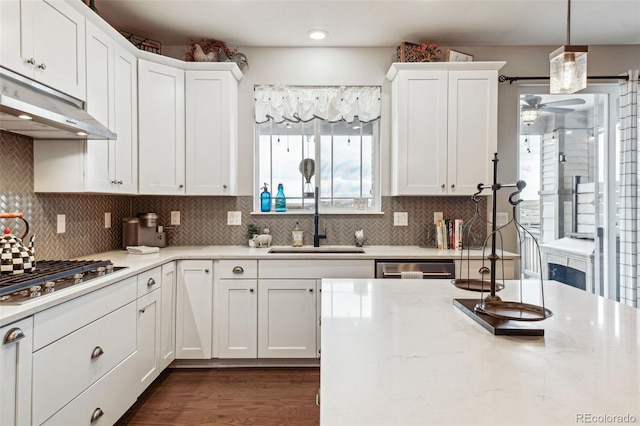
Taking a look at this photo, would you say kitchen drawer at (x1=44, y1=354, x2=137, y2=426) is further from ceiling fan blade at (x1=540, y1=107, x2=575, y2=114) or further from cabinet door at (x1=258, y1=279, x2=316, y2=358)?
ceiling fan blade at (x1=540, y1=107, x2=575, y2=114)

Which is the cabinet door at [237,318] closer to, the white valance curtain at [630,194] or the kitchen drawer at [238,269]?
the kitchen drawer at [238,269]

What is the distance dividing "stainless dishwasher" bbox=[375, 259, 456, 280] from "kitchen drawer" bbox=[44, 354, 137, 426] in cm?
178

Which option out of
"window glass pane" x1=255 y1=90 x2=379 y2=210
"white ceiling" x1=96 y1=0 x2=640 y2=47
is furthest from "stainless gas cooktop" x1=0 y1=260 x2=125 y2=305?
"white ceiling" x1=96 y1=0 x2=640 y2=47

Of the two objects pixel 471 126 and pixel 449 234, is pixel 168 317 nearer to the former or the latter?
pixel 449 234

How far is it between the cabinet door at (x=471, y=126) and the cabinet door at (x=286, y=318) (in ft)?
5.04

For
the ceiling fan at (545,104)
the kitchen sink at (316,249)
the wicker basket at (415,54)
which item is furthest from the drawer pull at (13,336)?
the ceiling fan at (545,104)

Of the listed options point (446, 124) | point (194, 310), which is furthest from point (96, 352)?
point (446, 124)

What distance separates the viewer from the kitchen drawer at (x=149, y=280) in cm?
241

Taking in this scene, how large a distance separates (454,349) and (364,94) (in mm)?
2903

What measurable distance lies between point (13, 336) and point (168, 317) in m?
1.50

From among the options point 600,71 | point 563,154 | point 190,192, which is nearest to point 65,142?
point 190,192

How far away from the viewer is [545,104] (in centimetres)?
371

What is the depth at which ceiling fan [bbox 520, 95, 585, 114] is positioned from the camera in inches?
145

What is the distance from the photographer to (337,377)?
0.88m
